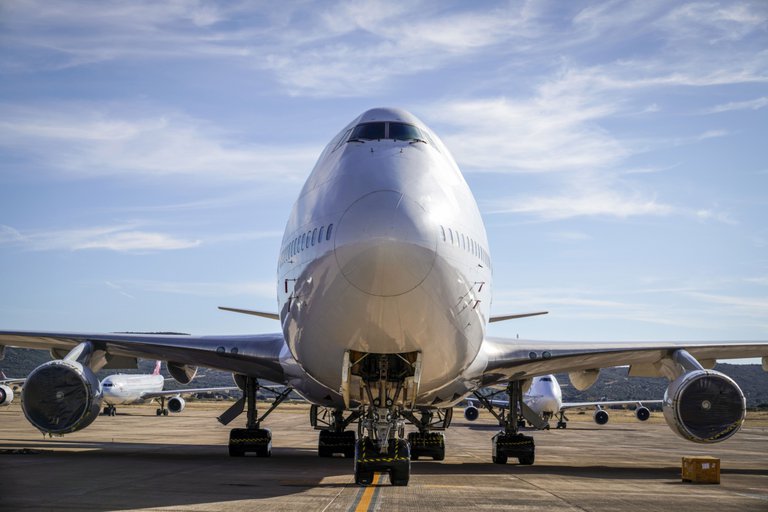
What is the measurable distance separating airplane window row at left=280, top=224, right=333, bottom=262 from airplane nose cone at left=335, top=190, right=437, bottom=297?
13.8 inches

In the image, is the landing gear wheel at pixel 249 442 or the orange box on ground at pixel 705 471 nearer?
the orange box on ground at pixel 705 471

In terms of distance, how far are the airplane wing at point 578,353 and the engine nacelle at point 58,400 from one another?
785cm

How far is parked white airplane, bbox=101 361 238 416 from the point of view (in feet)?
220

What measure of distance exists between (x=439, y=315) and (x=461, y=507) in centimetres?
244

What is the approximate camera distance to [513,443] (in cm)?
1914

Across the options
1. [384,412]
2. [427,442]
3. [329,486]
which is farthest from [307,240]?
[427,442]

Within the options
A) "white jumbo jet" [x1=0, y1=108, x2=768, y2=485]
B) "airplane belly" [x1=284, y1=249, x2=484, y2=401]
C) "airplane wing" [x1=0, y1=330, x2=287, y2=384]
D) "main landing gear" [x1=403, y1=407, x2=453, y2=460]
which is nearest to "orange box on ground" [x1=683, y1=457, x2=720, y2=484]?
"white jumbo jet" [x1=0, y1=108, x2=768, y2=485]

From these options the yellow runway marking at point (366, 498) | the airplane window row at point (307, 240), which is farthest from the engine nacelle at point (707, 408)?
the airplane window row at point (307, 240)

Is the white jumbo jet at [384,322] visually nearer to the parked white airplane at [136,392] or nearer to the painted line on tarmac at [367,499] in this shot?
the painted line on tarmac at [367,499]

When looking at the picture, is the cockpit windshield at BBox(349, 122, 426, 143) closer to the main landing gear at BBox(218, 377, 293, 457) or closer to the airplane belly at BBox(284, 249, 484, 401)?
the airplane belly at BBox(284, 249, 484, 401)

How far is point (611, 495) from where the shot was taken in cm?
1191

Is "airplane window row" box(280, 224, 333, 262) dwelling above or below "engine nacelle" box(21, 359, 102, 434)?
above

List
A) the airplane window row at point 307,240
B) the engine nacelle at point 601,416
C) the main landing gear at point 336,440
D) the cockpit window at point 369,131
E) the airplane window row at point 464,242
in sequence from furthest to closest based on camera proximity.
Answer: the engine nacelle at point 601,416 → the main landing gear at point 336,440 → the cockpit window at point 369,131 → the airplane window row at point 464,242 → the airplane window row at point 307,240

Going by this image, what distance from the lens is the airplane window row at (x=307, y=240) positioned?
35.1 ft
